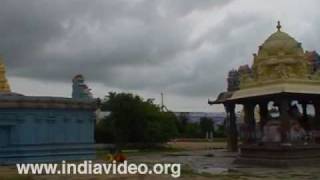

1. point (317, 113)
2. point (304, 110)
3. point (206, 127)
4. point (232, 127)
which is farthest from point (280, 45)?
point (206, 127)

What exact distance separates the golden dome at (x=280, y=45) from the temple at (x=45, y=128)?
38.9 feet

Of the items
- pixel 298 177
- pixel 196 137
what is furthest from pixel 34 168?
pixel 196 137

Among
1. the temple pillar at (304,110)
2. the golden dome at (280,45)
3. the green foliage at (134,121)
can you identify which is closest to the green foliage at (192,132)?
the green foliage at (134,121)

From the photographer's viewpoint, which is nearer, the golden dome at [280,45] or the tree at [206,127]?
the golden dome at [280,45]

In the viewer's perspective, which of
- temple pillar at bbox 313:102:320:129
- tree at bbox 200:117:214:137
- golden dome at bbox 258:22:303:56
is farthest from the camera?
tree at bbox 200:117:214:137

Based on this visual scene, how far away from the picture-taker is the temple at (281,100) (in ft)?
96.6

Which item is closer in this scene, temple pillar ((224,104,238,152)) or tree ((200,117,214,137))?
temple pillar ((224,104,238,152))

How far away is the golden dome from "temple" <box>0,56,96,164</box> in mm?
11847

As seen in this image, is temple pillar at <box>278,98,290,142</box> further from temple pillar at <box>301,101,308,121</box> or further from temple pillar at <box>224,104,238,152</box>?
temple pillar at <box>224,104,238,152</box>

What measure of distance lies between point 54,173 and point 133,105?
4045 cm

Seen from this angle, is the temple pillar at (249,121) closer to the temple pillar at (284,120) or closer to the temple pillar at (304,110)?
the temple pillar at (304,110)

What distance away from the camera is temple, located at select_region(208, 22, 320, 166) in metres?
29.4

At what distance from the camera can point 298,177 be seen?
71.1ft

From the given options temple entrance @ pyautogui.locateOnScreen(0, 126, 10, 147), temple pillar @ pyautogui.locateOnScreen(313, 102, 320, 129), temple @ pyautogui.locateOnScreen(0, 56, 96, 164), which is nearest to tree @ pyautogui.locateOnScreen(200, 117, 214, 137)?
temple pillar @ pyautogui.locateOnScreen(313, 102, 320, 129)
